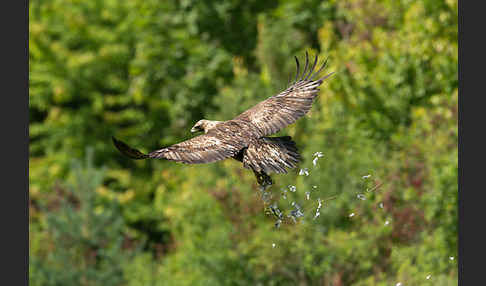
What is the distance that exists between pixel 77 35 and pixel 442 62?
11.1 m

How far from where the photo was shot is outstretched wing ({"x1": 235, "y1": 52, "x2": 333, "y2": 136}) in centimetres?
845

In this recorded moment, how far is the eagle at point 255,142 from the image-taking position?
7.47m

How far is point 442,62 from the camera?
16953mm

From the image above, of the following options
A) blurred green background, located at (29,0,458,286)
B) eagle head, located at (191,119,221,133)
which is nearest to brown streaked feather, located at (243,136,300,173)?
eagle head, located at (191,119,221,133)

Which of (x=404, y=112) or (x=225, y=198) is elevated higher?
(x=404, y=112)

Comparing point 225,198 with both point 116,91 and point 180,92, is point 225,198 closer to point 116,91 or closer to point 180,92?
point 180,92

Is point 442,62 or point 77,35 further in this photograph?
point 77,35

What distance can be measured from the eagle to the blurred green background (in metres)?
3.33

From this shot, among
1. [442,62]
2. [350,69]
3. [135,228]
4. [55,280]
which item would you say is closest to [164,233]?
[135,228]

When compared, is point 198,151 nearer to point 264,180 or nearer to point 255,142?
point 255,142

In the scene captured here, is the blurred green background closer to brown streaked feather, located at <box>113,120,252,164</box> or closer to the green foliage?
the green foliage

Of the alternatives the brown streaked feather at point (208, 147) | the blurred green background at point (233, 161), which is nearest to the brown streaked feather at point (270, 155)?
the brown streaked feather at point (208, 147)

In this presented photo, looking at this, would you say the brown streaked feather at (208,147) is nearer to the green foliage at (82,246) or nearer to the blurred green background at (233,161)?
the blurred green background at (233,161)

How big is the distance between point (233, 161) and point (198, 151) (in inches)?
338
